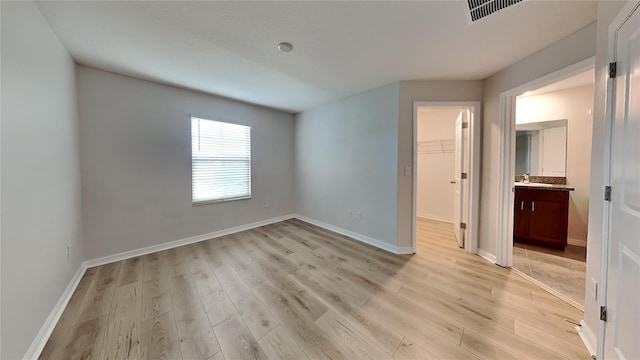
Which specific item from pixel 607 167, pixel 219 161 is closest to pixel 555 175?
pixel 607 167

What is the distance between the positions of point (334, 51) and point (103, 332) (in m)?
2.95

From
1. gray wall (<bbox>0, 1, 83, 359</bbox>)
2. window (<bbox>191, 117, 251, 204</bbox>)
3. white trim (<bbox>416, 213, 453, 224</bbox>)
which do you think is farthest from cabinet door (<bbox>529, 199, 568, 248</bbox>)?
gray wall (<bbox>0, 1, 83, 359</bbox>)

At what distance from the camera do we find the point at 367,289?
6.55ft

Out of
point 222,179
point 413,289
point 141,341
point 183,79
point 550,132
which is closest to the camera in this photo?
point 141,341

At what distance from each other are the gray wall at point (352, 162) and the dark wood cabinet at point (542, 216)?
6.50 ft

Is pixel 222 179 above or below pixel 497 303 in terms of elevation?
above

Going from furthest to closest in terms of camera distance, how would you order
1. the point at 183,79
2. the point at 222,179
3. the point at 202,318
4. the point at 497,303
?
the point at 222,179 → the point at 183,79 → the point at 497,303 → the point at 202,318

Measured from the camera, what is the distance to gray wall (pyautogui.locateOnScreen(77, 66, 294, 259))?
7.90 feet

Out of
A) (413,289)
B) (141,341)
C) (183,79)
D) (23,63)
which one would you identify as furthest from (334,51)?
(141,341)

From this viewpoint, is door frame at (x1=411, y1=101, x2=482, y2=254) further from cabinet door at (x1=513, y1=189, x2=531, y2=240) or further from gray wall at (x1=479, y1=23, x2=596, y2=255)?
cabinet door at (x1=513, y1=189, x2=531, y2=240)

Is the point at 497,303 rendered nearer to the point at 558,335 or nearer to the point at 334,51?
the point at 558,335

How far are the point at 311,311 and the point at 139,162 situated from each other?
2.85 m

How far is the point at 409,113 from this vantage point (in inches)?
108

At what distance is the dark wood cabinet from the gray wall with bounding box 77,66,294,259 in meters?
4.52
